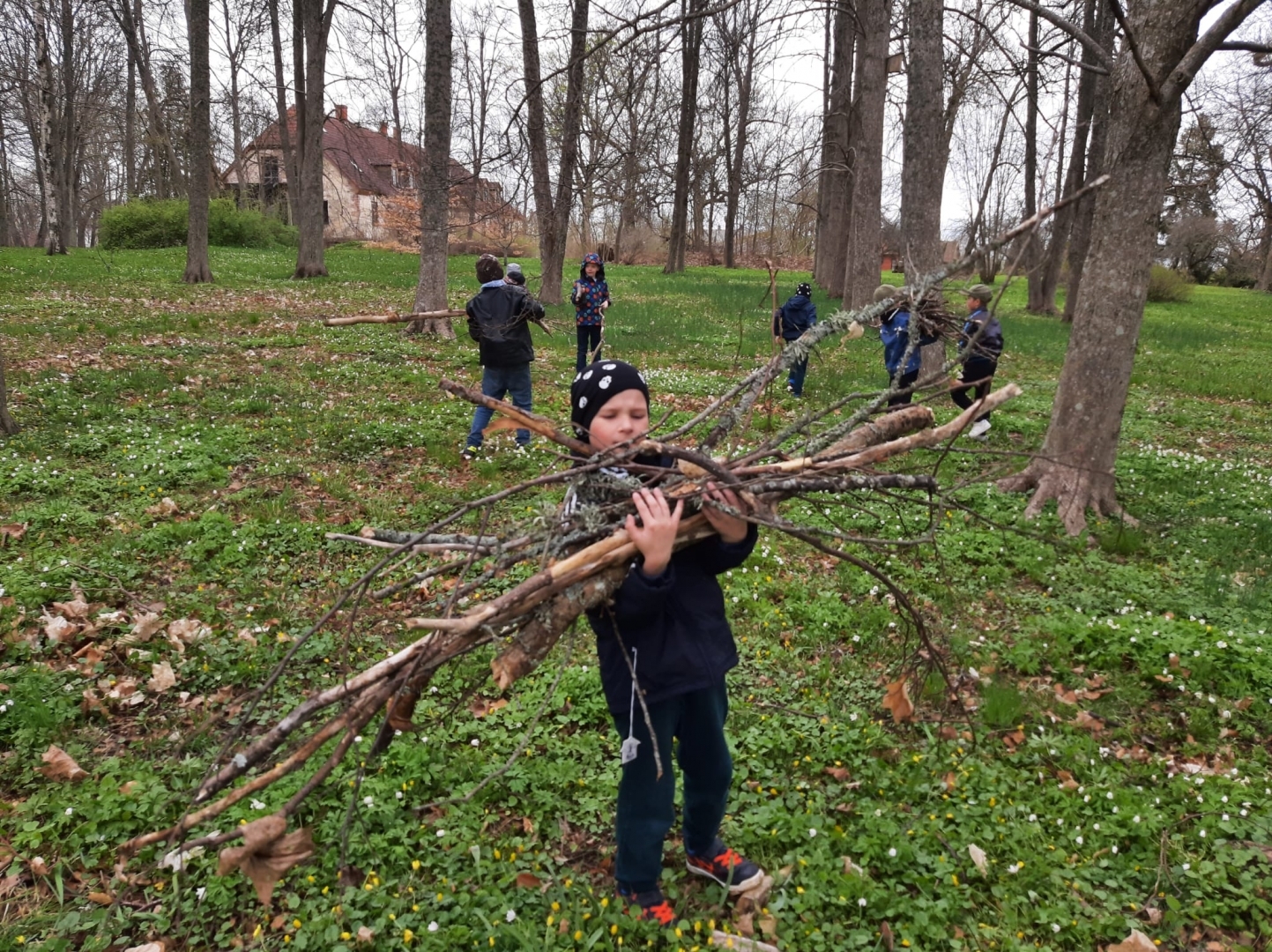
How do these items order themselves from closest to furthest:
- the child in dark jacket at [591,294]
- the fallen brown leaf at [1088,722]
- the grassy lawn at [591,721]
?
1. the grassy lawn at [591,721]
2. the fallen brown leaf at [1088,722]
3. the child in dark jacket at [591,294]

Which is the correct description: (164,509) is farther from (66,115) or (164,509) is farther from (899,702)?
(66,115)

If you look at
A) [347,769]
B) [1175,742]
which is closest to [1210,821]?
[1175,742]

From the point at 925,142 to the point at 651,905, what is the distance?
32.2ft

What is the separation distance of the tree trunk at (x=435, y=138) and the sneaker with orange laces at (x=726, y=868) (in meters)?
10.5

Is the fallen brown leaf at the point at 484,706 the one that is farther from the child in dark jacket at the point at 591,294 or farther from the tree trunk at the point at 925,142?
the tree trunk at the point at 925,142

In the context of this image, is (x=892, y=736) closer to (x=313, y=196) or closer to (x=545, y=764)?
(x=545, y=764)

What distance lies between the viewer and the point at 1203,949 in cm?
275

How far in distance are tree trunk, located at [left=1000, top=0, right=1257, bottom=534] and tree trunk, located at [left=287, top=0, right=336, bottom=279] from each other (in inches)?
720

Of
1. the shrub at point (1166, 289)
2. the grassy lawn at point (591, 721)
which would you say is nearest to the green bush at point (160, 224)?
the grassy lawn at point (591, 721)

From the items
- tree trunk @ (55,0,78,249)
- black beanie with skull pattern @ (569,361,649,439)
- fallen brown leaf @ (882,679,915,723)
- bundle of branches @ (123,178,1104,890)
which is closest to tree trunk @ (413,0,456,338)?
black beanie with skull pattern @ (569,361,649,439)

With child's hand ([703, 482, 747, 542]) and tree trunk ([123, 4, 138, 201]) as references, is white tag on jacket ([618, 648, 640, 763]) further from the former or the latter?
tree trunk ([123, 4, 138, 201])

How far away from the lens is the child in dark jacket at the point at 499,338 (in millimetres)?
7176

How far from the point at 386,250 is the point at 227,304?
20.4 metres

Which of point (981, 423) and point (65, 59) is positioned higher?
point (65, 59)
